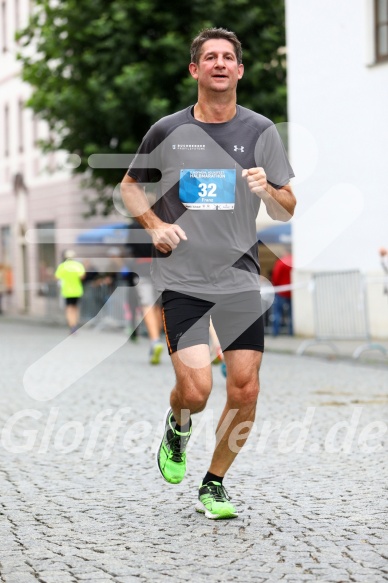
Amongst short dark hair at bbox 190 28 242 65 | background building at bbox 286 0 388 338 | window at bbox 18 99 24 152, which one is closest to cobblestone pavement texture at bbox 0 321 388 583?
short dark hair at bbox 190 28 242 65

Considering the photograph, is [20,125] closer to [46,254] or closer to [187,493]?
[46,254]

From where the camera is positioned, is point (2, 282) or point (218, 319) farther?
point (2, 282)

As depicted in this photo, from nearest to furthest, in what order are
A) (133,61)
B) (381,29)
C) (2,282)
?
1. (381,29)
2. (133,61)
3. (2,282)

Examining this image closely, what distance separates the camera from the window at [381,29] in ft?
67.3

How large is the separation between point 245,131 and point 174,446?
1.49 metres

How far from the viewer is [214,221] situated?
5551mm

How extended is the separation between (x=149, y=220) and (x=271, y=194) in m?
0.56

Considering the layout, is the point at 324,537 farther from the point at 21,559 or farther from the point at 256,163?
the point at 256,163

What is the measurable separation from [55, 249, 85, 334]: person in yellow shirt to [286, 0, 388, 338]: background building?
412 centimetres

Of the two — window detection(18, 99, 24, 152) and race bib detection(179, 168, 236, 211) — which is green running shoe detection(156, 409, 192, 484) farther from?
window detection(18, 99, 24, 152)

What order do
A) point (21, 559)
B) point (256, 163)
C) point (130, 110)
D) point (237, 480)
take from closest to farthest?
point (21, 559) → point (256, 163) → point (237, 480) → point (130, 110)

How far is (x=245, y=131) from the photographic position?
5.59m

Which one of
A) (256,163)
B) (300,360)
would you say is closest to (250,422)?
(256,163)

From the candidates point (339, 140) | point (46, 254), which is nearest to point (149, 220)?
point (339, 140)
